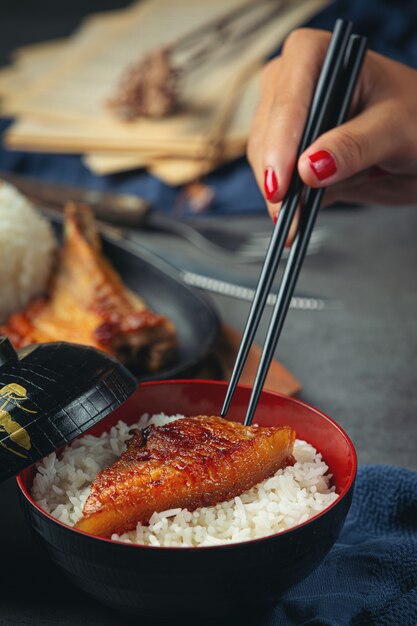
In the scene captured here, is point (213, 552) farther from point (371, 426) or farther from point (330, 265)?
point (330, 265)

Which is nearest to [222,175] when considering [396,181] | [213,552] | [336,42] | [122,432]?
[396,181]

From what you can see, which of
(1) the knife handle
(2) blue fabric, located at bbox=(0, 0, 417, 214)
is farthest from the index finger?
(2) blue fabric, located at bbox=(0, 0, 417, 214)

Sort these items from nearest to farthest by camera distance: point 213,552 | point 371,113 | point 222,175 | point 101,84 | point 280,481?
point 213,552
point 280,481
point 371,113
point 222,175
point 101,84

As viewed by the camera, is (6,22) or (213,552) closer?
(213,552)

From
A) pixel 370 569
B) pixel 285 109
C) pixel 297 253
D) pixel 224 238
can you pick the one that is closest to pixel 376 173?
pixel 285 109

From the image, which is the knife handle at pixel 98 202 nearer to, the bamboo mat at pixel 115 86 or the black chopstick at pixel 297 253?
the bamboo mat at pixel 115 86

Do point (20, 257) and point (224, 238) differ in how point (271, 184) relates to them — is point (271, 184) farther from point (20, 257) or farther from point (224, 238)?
point (224, 238)
